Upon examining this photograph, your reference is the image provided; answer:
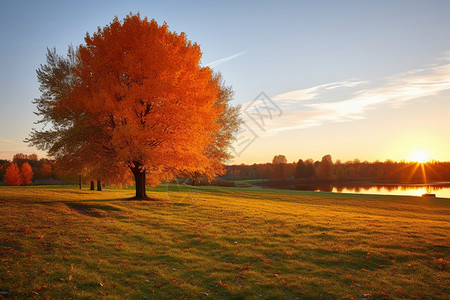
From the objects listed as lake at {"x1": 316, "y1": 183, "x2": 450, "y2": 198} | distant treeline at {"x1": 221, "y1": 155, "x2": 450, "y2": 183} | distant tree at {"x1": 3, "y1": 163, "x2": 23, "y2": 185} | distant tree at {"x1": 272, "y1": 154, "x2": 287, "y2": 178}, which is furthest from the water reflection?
distant tree at {"x1": 3, "y1": 163, "x2": 23, "y2": 185}

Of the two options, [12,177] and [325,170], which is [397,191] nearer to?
[325,170]

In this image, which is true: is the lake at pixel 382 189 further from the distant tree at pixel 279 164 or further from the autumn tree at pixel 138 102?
the autumn tree at pixel 138 102

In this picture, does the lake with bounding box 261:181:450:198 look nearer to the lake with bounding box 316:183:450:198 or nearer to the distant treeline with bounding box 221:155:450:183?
the lake with bounding box 316:183:450:198

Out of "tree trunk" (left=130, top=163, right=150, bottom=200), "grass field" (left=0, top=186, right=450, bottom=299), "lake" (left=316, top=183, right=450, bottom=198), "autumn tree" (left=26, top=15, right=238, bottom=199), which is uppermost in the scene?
"autumn tree" (left=26, top=15, right=238, bottom=199)

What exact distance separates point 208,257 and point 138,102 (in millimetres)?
11506

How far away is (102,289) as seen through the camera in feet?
23.0

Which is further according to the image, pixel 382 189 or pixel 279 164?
pixel 279 164

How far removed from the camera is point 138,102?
17641mm

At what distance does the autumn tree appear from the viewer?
17.0 metres

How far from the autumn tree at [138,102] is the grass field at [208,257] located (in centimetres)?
446

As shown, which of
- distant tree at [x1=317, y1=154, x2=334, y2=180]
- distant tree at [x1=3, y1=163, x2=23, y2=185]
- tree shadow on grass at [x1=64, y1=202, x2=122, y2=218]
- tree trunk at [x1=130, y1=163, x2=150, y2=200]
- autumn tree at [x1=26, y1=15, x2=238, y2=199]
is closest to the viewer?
tree shadow on grass at [x1=64, y1=202, x2=122, y2=218]

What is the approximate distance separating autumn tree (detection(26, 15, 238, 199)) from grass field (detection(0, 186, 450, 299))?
14.6ft

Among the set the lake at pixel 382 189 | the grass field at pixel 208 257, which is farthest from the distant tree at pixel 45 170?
the grass field at pixel 208 257

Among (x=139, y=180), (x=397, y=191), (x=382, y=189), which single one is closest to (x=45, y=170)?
(x=139, y=180)
